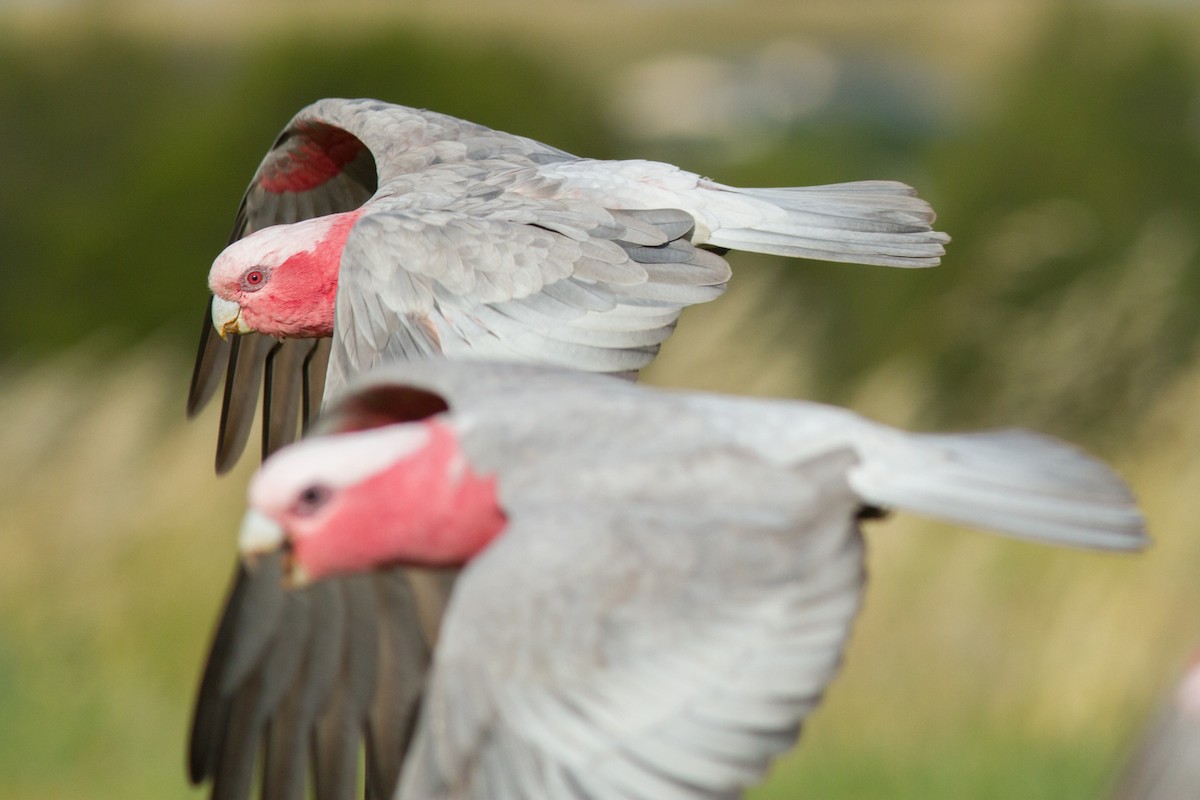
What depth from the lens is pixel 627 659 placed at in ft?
6.76

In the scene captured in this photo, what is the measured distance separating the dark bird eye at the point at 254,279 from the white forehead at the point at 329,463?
1.33m

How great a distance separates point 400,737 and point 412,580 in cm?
28

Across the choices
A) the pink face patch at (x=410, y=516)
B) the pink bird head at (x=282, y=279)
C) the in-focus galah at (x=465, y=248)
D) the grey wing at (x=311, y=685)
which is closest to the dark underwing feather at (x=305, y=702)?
the grey wing at (x=311, y=685)

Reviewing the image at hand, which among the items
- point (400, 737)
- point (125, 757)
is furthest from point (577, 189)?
point (125, 757)

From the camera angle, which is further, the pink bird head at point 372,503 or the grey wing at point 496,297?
the grey wing at point 496,297

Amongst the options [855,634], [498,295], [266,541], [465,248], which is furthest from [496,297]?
[855,634]

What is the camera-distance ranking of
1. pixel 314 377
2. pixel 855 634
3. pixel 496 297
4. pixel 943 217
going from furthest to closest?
pixel 943 217 → pixel 855 634 → pixel 314 377 → pixel 496 297

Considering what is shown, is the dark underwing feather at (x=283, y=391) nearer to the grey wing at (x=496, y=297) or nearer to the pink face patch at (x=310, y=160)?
the pink face patch at (x=310, y=160)

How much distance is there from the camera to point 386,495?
7.57ft

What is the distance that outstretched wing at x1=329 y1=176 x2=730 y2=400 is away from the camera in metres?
3.04

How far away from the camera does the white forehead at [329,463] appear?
224 centimetres

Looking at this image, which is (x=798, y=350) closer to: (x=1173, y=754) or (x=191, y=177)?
(x=191, y=177)

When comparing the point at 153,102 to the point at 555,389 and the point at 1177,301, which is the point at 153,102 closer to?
the point at 1177,301

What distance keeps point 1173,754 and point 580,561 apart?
179 cm
